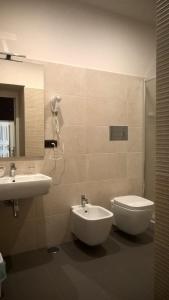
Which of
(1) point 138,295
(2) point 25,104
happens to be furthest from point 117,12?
(1) point 138,295

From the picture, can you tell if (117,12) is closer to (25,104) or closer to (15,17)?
(15,17)

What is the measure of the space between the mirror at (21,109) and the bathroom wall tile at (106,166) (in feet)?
2.20

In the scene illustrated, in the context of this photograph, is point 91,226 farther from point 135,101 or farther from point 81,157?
point 135,101

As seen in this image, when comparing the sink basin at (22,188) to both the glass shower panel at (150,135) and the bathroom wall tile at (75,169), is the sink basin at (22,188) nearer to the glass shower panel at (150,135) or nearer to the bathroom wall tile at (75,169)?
the bathroom wall tile at (75,169)

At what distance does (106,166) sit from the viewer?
3.04 m

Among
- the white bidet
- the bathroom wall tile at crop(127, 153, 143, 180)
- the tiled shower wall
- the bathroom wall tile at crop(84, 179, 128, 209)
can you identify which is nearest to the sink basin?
the tiled shower wall

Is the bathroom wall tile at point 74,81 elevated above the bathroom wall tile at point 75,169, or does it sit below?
above

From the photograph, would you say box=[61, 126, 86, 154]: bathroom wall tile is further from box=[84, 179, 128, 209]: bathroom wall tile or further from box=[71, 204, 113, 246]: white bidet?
box=[71, 204, 113, 246]: white bidet

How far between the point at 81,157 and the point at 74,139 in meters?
0.24

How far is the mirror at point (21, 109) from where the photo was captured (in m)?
2.40

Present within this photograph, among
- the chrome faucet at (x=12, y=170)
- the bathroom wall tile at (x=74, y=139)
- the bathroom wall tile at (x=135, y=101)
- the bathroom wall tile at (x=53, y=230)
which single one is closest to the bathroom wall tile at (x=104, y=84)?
the bathroom wall tile at (x=135, y=101)

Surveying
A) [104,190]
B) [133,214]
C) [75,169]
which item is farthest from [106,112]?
[133,214]

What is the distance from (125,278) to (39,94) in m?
1.96

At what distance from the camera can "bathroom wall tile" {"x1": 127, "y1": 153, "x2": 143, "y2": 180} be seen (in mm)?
3225
